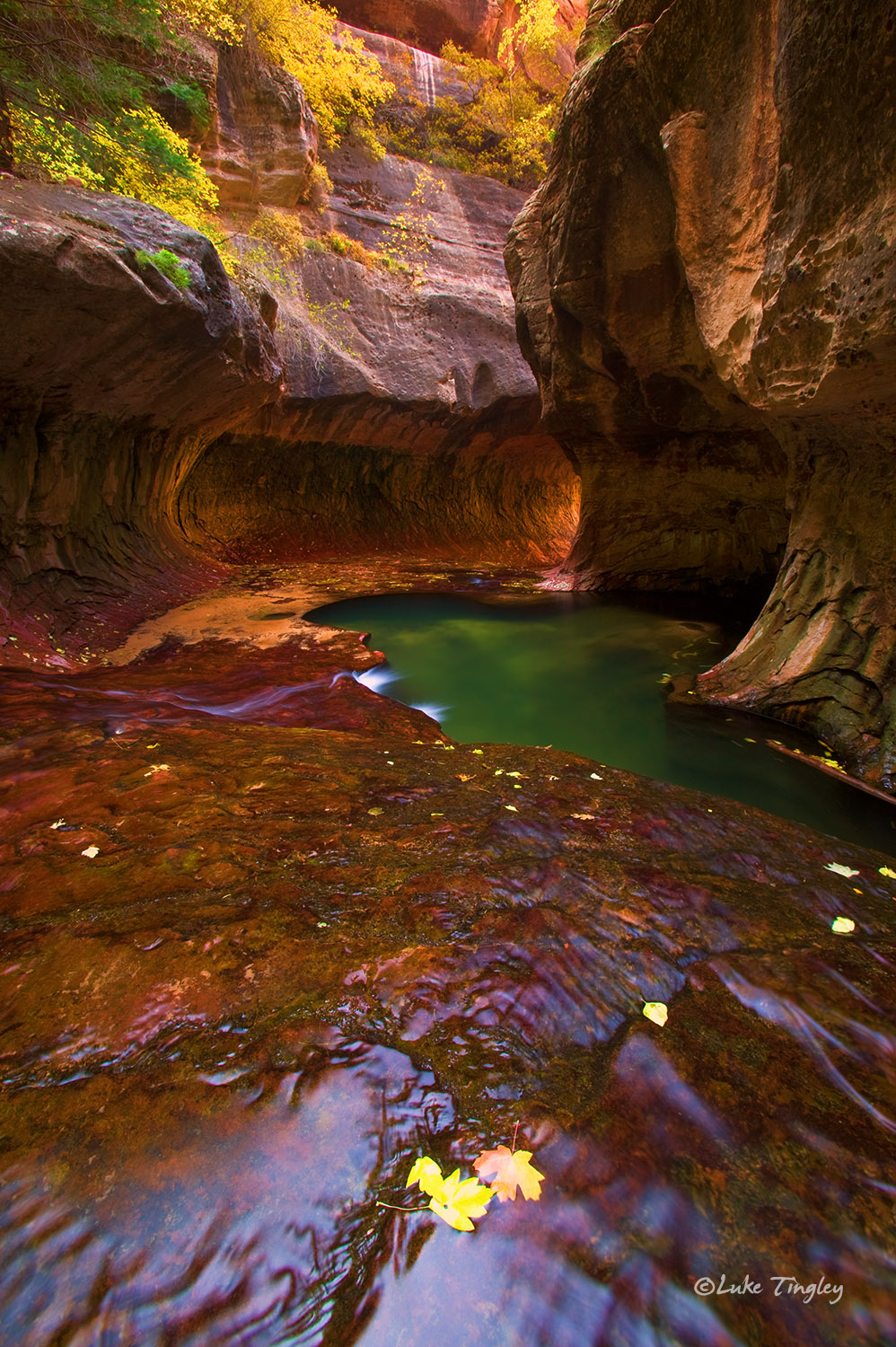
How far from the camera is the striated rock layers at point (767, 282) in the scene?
11.8 feet

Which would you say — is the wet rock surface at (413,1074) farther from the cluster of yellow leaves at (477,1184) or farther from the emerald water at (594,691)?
the emerald water at (594,691)

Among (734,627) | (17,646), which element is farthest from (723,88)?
(17,646)

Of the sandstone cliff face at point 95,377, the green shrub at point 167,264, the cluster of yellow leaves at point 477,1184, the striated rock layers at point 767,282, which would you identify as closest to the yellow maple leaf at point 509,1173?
the cluster of yellow leaves at point 477,1184

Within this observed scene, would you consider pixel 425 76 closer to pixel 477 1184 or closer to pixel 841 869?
pixel 841 869

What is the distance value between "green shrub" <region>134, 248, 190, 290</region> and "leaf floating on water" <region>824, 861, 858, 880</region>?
8.32 metres

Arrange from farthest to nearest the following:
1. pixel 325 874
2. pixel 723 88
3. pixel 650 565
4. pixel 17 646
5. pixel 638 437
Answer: pixel 650 565, pixel 638 437, pixel 17 646, pixel 723 88, pixel 325 874

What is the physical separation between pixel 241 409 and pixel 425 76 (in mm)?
12303

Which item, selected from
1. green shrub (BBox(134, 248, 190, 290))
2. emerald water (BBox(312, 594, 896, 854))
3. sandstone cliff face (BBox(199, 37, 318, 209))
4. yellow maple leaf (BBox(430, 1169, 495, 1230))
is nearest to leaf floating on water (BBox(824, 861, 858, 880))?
emerald water (BBox(312, 594, 896, 854))

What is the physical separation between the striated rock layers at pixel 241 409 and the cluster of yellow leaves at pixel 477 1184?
6.40m

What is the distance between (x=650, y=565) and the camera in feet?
39.4

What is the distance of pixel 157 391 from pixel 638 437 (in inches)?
295

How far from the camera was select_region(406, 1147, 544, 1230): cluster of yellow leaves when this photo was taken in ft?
4.03

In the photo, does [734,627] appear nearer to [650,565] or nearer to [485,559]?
[650,565]

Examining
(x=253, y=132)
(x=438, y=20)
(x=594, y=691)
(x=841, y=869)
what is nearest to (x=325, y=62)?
(x=253, y=132)
